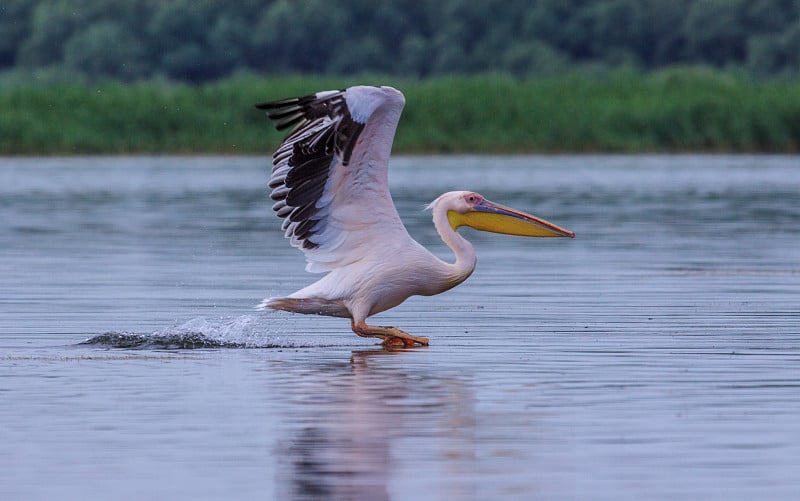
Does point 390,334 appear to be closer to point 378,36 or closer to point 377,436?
point 377,436

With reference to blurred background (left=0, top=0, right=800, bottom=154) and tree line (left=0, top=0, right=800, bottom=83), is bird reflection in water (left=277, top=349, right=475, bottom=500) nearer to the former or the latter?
blurred background (left=0, top=0, right=800, bottom=154)

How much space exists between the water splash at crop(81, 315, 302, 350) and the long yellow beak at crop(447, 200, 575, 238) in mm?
1234

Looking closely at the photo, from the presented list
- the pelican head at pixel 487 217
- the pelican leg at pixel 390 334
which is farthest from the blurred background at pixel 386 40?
the pelican leg at pixel 390 334

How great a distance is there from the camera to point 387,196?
1127 cm

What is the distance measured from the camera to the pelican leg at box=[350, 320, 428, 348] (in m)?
11.1

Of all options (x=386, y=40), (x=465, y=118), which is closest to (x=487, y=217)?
(x=465, y=118)

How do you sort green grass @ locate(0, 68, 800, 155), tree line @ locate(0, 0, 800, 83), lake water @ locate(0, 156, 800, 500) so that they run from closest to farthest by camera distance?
lake water @ locate(0, 156, 800, 500) → green grass @ locate(0, 68, 800, 155) → tree line @ locate(0, 0, 800, 83)

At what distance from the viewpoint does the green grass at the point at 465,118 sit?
38844mm

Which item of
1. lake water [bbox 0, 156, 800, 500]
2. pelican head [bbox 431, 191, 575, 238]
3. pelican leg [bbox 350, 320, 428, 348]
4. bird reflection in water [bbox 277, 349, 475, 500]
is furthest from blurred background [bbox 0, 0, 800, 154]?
bird reflection in water [bbox 277, 349, 475, 500]

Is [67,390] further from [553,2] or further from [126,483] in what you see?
[553,2]

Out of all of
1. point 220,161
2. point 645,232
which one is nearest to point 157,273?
point 645,232

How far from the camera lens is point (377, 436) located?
802 cm

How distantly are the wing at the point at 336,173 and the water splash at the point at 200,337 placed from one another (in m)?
0.50

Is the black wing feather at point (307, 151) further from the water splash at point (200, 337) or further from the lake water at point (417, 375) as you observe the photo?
the lake water at point (417, 375)
